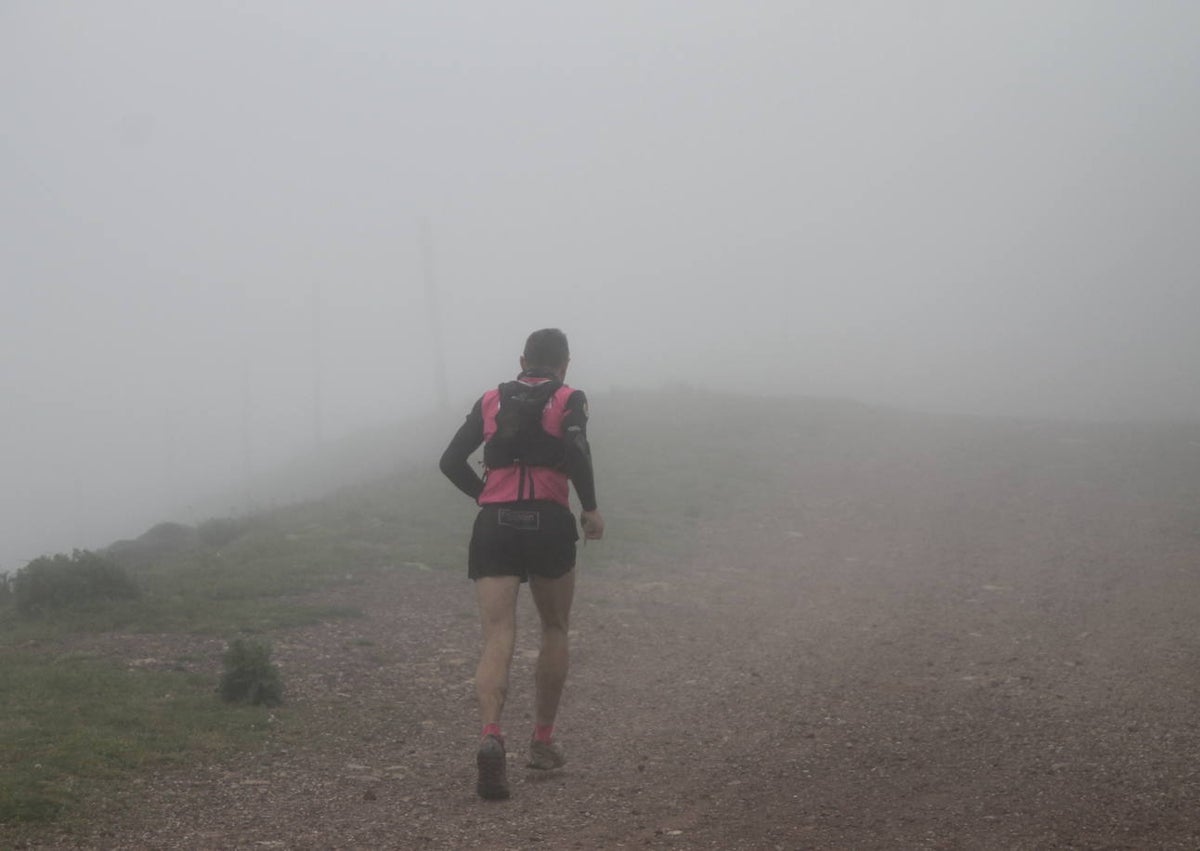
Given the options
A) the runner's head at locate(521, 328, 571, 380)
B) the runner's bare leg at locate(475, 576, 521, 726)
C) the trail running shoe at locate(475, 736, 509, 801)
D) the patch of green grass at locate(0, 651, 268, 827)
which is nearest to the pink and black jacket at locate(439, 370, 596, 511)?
the runner's head at locate(521, 328, 571, 380)

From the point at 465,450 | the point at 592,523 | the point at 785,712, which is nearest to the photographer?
the point at 592,523

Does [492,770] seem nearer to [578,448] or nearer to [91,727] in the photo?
[578,448]

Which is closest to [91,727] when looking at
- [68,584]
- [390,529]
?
[68,584]

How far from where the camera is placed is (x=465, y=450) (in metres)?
5.24

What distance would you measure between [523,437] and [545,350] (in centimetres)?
48

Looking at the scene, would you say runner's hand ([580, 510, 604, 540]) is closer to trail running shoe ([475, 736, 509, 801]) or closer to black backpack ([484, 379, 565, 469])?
black backpack ([484, 379, 565, 469])

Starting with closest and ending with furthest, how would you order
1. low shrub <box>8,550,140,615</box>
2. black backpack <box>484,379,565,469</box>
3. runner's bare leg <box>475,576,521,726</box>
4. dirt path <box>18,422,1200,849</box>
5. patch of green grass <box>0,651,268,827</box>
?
dirt path <box>18,422,1200,849</box>
patch of green grass <box>0,651,268,827</box>
runner's bare leg <box>475,576,521,726</box>
black backpack <box>484,379,565,469</box>
low shrub <box>8,550,140,615</box>

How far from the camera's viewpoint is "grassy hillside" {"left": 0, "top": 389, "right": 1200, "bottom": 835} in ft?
19.0

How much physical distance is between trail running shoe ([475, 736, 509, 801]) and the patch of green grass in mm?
1687

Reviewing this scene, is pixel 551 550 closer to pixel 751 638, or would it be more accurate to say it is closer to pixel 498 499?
pixel 498 499

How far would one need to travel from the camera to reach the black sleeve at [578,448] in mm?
5004

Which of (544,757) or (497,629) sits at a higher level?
(497,629)

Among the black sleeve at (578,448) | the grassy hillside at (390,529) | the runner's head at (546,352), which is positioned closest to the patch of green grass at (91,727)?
the grassy hillside at (390,529)

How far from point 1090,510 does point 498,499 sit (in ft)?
41.4
